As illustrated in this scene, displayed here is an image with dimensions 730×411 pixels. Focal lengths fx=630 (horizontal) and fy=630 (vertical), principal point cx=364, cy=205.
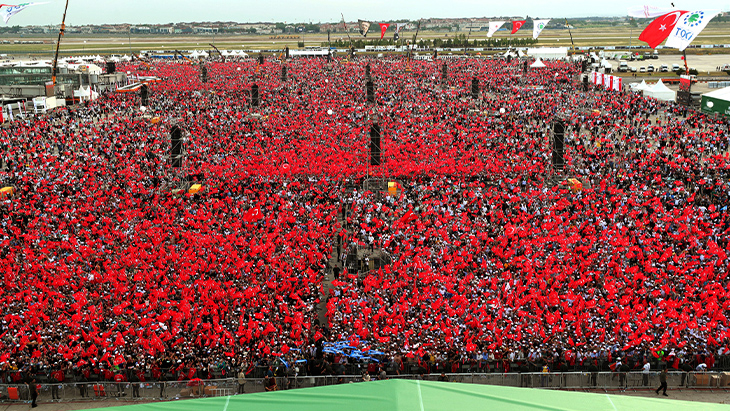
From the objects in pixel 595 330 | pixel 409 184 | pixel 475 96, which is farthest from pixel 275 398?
pixel 475 96

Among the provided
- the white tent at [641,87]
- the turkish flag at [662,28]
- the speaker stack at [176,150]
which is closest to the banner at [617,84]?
the white tent at [641,87]

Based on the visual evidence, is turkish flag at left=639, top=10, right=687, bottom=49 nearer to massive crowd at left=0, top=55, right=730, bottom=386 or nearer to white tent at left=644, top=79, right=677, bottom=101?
massive crowd at left=0, top=55, right=730, bottom=386

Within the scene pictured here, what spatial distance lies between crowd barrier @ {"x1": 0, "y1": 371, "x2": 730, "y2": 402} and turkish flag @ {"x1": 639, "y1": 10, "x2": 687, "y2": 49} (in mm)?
40300

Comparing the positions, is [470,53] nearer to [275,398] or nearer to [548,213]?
[548,213]

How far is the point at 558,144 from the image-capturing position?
33.8 meters

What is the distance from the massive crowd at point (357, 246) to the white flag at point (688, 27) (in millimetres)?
8010

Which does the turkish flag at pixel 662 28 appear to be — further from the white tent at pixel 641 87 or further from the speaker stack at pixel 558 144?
the speaker stack at pixel 558 144

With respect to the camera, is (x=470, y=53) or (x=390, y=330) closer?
(x=390, y=330)

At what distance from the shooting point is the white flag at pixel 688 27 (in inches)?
1917

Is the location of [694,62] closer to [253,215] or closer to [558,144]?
[558,144]

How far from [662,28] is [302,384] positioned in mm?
46905

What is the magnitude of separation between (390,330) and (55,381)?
29.2 ft

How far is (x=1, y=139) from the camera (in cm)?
4284

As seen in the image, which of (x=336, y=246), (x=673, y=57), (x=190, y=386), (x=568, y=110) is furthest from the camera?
(x=673, y=57)
